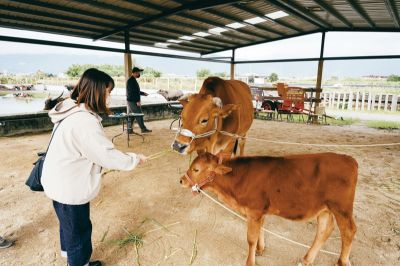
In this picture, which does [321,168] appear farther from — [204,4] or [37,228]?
[204,4]

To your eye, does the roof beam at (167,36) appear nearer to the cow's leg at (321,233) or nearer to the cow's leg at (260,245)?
the cow's leg at (260,245)

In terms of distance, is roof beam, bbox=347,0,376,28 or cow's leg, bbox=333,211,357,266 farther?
roof beam, bbox=347,0,376,28

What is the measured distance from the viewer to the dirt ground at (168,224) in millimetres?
2699

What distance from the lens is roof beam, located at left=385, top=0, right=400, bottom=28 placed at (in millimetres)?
6645

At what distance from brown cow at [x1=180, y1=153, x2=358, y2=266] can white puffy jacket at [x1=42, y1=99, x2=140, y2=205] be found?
2.75 ft

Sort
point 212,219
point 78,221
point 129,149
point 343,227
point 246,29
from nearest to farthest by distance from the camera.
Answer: point 78,221 → point 343,227 → point 212,219 → point 129,149 → point 246,29

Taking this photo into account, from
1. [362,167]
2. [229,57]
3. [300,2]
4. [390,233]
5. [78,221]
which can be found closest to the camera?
[78,221]

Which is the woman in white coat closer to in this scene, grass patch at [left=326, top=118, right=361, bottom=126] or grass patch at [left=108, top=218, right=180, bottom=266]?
grass patch at [left=108, top=218, right=180, bottom=266]

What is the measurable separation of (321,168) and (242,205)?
0.79 m

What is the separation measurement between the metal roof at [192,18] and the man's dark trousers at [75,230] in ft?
19.5

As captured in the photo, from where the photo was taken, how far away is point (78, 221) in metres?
2.14

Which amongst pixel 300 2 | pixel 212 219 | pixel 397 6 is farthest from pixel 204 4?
pixel 212 219

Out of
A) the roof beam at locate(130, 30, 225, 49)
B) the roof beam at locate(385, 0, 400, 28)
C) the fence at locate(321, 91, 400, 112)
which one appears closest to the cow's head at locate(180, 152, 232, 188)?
the roof beam at locate(385, 0, 400, 28)

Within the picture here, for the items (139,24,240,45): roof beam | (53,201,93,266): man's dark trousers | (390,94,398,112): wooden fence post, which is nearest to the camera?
(53,201,93,266): man's dark trousers
